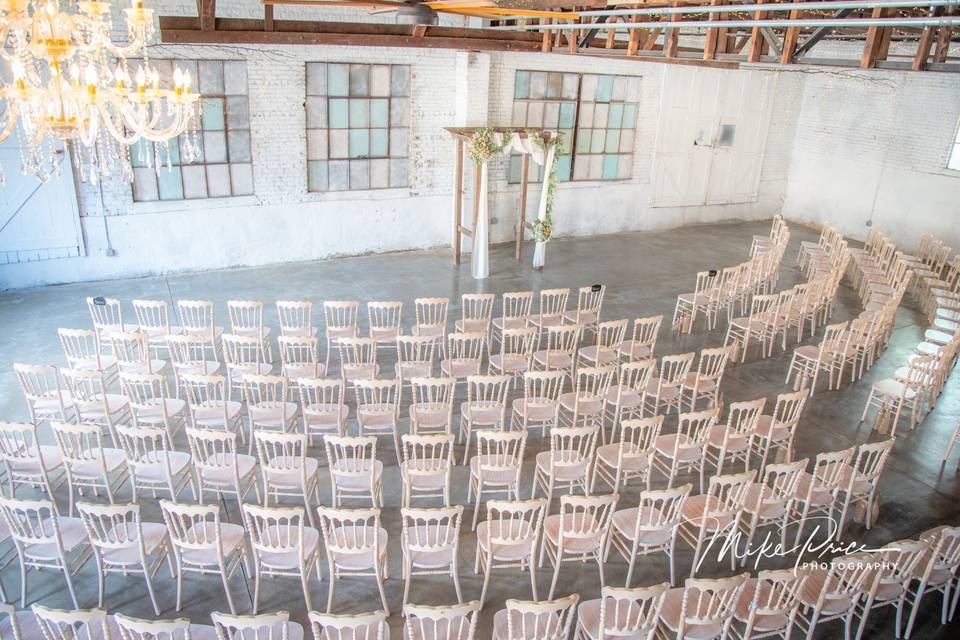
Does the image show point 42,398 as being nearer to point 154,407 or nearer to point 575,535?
point 154,407

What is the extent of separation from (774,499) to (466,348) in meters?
4.78

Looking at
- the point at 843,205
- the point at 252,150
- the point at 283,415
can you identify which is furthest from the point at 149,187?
the point at 843,205

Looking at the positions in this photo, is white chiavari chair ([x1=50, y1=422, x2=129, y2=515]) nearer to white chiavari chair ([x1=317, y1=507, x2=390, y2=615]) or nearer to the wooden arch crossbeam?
white chiavari chair ([x1=317, y1=507, x2=390, y2=615])

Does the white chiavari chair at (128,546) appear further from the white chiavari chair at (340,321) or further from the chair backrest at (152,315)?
the white chiavari chair at (340,321)

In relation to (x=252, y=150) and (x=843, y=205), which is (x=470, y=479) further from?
(x=843, y=205)

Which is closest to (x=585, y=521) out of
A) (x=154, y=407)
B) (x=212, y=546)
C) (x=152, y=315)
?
(x=212, y=546)

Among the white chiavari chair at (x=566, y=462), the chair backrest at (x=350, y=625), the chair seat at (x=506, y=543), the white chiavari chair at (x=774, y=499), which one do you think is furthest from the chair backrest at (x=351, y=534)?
the white chiavari chair at (x=774, y=499)

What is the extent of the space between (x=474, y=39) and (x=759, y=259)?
6231 mm

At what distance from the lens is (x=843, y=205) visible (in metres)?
18.0

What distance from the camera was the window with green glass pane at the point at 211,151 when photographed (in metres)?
11.7

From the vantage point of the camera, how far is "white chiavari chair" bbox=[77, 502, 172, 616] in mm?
4943

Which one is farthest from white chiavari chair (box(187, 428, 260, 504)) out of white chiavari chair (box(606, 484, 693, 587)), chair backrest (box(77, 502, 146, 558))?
white chiavari chair (box(606, 484, 693, 587))

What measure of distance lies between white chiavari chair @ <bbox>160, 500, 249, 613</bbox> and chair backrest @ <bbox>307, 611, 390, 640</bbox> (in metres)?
0.87

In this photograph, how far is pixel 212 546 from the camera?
198 inches
